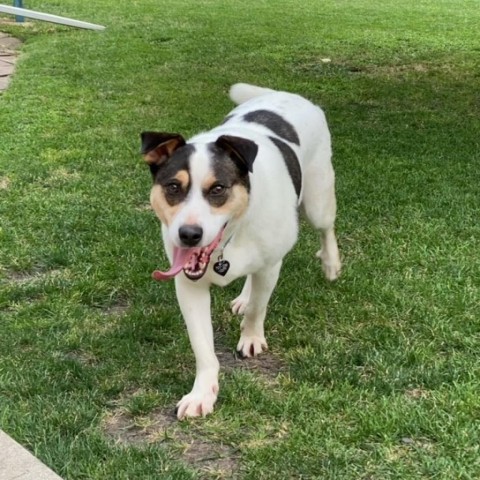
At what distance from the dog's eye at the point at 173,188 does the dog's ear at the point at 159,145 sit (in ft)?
0.69

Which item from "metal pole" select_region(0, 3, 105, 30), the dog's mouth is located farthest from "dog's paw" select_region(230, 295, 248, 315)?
"metal pole" select_region(0, 3, 105, 30)

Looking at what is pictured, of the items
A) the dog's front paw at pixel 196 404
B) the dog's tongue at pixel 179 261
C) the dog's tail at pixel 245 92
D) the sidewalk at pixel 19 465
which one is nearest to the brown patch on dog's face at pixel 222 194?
the dog's tongue at pixel 179 261

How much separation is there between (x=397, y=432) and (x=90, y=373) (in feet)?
5.05

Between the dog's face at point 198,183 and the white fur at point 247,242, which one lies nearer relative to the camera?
the dog's face at point 198,183

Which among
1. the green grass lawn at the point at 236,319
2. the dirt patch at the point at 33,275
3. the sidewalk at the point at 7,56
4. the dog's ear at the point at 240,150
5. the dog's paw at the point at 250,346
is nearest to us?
the green grass lawn at the point at 236,319

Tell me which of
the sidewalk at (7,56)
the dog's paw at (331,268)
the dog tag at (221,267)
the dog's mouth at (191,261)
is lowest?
the dog's paw at (331,268)

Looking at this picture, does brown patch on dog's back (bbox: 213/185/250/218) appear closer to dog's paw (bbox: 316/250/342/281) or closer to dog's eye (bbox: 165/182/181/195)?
dog's eye (bbox: 165/182/181/195)

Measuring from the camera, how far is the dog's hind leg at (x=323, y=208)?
469 cm

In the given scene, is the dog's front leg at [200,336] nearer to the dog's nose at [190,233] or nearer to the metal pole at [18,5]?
the dog's nose at [190,233]


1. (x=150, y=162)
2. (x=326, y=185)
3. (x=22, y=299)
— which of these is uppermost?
(x=150, y=162)

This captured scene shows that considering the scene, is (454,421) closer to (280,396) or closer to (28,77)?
(280,396)

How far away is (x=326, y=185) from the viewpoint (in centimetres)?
478

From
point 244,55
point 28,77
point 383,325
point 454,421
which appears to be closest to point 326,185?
point 383,325

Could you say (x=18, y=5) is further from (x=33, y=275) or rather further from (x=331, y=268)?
(x=331, y=268)
